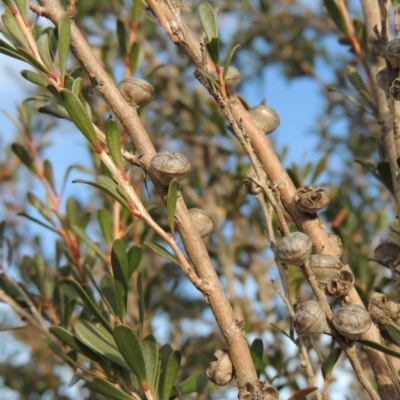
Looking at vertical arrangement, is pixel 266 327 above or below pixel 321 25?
below

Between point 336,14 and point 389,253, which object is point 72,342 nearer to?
point 389,253

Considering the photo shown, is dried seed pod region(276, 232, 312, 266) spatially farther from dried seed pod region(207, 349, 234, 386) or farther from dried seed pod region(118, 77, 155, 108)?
dried seed pod region(118, 77, 155, 108)

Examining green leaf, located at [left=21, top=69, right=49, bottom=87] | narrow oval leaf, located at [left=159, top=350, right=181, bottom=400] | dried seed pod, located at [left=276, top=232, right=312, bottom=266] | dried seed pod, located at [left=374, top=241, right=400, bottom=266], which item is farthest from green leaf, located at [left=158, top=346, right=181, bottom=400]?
green leaf, located at [left=21, top=69, right=49, bottom=87]

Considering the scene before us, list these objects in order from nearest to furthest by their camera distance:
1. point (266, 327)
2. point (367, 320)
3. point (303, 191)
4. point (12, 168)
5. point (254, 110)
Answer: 1. point (367, 320)
2. point (303, 191)
3. point (254, 110)
4. point (266, 327)
5. point (12, 168)

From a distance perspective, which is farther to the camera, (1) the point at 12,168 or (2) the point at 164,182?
(1) the point at 12,168

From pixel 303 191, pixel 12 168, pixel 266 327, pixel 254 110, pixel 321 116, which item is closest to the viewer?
pixel 303 191

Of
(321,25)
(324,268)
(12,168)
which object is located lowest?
(324,268)

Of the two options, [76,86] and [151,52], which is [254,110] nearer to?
[76,86]

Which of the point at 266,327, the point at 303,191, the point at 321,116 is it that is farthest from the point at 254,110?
the point at 321,116

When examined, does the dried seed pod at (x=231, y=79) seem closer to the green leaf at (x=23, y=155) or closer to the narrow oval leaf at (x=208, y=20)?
the narrow oval leaf at (x=208, y=20)
